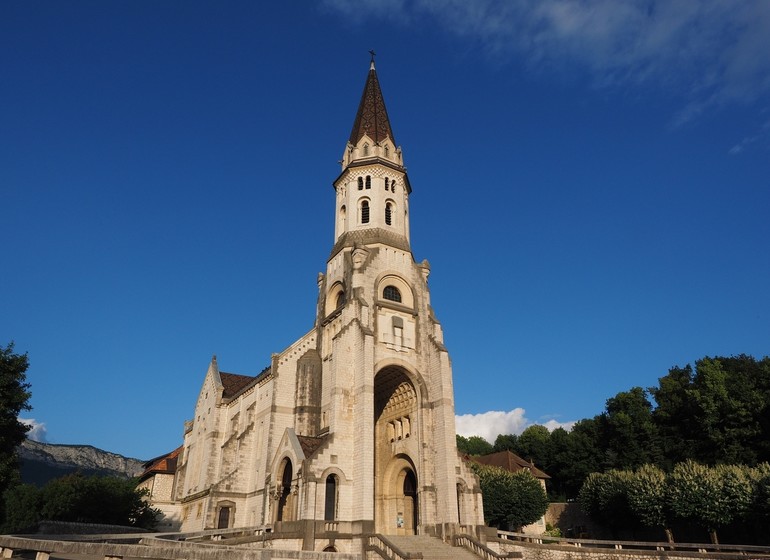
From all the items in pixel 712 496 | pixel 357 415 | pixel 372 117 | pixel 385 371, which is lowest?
pixel 712 496

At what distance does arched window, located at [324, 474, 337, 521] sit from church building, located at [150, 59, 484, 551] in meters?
0.06

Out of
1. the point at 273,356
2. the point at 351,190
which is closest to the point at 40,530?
the point at 273,356

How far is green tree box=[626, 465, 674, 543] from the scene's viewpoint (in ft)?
131

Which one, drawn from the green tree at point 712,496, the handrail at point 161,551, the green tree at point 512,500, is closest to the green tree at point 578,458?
the green tree at point 512,500

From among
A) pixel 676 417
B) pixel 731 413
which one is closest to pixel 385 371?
pixel 731 413

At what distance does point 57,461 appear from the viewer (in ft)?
578

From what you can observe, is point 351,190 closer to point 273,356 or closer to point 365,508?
point 273,356

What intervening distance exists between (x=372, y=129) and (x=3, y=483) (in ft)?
114

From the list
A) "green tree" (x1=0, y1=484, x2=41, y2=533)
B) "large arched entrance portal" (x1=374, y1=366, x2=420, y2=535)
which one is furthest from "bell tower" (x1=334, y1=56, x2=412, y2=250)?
"green tree" (x1=0, y1=484, x2=41, y2=533)

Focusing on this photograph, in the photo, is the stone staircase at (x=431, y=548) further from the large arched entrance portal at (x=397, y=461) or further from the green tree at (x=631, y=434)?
the green tree at (x=631, y=434)

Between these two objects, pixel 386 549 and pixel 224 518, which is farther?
pixel 224 518

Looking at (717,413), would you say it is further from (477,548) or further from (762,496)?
(477,548)

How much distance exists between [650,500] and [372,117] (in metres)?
37.7

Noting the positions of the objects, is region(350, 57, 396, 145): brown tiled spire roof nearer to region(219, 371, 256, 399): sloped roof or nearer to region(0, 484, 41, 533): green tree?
region(219, 371, 256, 399): sloped roof
